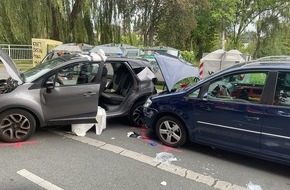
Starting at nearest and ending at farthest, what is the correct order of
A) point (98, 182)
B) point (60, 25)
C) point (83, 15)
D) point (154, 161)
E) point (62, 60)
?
point (98, 182) → point (154, 161) → point (62, 60) → point (60, 25) → point (83, 15)

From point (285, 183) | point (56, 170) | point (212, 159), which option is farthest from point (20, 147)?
point (285, 183)

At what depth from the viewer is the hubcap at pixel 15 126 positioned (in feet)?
14.8

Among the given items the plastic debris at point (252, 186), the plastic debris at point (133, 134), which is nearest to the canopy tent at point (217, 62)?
the plastic debris at point (133, 134)

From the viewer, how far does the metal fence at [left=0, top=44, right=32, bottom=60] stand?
15748 mm

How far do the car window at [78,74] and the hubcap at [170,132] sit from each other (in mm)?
1586

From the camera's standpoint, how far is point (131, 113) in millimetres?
5816

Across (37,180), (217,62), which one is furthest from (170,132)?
(217,62)

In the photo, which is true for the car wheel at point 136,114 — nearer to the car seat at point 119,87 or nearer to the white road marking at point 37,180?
the car seat at point 119,87

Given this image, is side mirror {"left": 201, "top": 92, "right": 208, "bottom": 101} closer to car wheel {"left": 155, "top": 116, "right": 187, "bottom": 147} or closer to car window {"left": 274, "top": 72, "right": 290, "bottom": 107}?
car wheel {"left": 155, "top": 116, "right": 187, "bottom": 147}

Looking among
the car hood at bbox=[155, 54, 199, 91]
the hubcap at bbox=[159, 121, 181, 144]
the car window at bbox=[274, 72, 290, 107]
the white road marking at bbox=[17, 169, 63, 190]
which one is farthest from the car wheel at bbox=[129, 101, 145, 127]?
the car window at bbox=[274, 72, 290, 107]

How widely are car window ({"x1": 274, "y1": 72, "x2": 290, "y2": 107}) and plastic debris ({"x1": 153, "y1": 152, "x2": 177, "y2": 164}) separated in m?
1.75

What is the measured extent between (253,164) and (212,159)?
0.63 metres

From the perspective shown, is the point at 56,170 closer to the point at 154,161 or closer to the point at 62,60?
the point at 154,161

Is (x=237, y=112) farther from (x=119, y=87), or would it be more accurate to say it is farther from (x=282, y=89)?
(x=119, y=87)
